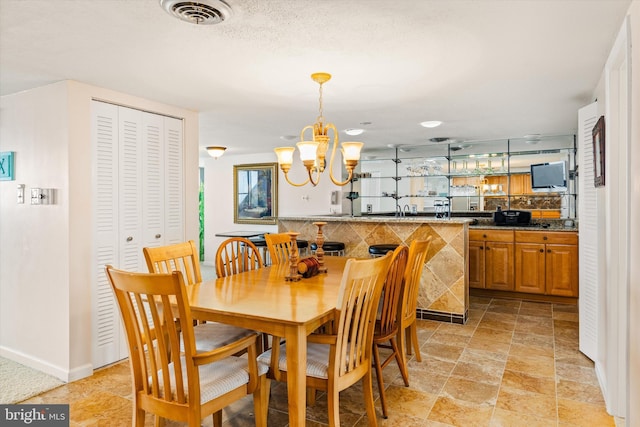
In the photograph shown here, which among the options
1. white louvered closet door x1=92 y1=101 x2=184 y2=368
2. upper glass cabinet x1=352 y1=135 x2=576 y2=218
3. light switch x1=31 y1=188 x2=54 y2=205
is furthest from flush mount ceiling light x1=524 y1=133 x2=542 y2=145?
light switch x1=31 y1=188 x2=54 y2=205

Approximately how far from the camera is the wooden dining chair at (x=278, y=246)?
11.1ft

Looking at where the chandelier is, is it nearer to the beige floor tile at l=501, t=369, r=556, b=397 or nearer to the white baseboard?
the beige floor tile at l=501, t=369, r=556, b=397

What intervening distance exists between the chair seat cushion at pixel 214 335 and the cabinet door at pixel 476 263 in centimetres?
369

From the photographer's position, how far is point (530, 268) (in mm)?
5008

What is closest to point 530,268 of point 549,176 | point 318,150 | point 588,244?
point 549,176

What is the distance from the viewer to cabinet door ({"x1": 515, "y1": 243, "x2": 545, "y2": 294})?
496cm

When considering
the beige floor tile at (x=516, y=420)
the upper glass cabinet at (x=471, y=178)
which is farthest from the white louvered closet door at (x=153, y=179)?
the upper glass cabinet at (x=471, y=178)

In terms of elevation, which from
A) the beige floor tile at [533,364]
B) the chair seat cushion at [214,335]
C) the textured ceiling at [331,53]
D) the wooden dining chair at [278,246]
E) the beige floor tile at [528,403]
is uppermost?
the textured ceiling at [331,53]

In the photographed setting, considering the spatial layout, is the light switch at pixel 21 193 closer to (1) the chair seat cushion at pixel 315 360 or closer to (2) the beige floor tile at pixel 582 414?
(1) the chair seat cushion at pixel 315 360

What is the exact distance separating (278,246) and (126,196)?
4.30 ft

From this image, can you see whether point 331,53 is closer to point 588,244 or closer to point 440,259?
point 588,244

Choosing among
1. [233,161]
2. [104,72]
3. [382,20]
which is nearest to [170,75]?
[104,72]

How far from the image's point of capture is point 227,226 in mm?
7805

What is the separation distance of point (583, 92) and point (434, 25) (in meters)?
2.05
